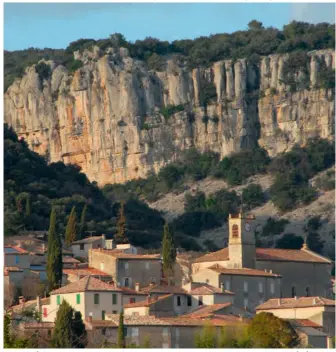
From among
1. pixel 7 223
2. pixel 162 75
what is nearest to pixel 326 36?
pixel 162 75

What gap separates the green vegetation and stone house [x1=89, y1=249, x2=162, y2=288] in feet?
58.4

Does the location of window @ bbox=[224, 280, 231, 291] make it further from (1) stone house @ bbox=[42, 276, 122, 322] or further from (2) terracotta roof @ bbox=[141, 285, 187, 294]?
(1) stone house @ bbox=[42, 276, 122, 322]

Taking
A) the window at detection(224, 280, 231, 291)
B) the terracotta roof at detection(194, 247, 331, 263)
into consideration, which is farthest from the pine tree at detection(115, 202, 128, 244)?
the window at detection(224, 280, 231, 291)

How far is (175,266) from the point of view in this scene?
275 ft

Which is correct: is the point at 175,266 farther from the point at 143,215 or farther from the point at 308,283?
the point at 143,215

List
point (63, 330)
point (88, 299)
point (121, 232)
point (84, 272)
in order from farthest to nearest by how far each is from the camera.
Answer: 1. point (121, 232)
2. point (84, 272)
3. point (88, 299)
4. point (63, 330)

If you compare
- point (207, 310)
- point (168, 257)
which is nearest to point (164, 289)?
point (207, 310)

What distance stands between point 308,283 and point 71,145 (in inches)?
2523

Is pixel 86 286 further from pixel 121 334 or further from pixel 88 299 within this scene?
pixel 121 334

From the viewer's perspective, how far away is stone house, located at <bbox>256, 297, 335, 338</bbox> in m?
67.3

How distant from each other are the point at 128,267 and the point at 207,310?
10053 mm

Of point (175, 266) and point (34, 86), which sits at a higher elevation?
point (34, 86)

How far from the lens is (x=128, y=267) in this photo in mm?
78438

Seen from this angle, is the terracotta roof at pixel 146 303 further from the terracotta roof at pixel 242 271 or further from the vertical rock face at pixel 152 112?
the vertical rock face at pixel 152 112
